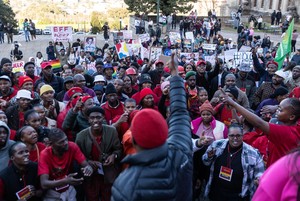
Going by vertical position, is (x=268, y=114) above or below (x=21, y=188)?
above

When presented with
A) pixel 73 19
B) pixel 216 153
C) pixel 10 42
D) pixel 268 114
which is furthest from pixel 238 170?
pixel 73 19

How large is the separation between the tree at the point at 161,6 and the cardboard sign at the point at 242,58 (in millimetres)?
22726

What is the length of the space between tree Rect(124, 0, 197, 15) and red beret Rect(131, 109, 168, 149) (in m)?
30.8

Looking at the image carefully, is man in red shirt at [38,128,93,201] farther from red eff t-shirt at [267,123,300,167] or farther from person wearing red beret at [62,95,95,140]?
red eff t-shirt at [267,123,300,167]

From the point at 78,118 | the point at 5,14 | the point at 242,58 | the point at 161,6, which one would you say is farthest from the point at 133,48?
the point at 5,14

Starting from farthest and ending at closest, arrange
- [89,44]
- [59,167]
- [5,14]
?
[5,14], [89,44], [59,167]

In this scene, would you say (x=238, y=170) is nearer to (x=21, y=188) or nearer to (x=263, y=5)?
(x=21, y=188)

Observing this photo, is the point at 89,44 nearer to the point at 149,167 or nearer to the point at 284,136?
the point at 284,136

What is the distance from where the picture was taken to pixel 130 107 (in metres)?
5.08

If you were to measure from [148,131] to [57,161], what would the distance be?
2385mm

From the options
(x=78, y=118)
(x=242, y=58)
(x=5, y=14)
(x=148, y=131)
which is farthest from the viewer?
(x=5, y=14)

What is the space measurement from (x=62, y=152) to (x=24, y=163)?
0.46 meters

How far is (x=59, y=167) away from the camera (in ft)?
13.0

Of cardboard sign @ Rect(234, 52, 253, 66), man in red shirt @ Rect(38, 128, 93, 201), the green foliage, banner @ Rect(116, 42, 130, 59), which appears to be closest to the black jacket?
man in red shirt @ Rect(38, 128, 93, 201)
